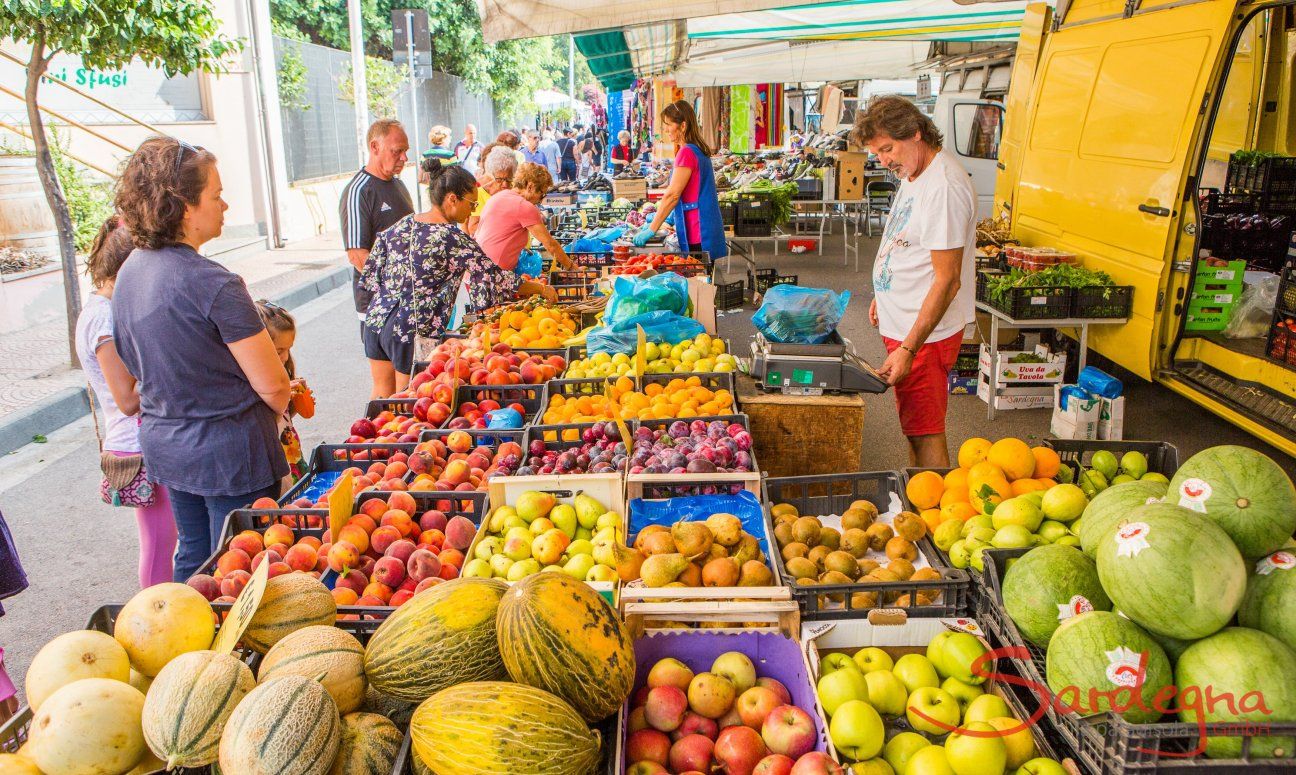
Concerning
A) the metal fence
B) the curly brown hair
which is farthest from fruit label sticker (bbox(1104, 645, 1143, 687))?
the metal fence

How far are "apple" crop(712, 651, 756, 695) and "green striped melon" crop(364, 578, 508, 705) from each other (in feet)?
1.84

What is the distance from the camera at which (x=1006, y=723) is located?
1839 mm

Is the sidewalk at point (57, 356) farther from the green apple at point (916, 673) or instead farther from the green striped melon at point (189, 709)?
the green apple at point (916, 673)

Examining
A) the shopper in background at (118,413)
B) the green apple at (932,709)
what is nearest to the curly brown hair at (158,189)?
the shopper in background at (118,413)

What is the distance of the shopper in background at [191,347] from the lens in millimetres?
2682

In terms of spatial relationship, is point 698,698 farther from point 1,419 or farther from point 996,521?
point 1,419

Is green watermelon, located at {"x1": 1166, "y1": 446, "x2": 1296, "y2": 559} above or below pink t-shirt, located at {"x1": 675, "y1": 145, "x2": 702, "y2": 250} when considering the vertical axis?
below

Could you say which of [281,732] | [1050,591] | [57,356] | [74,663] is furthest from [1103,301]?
[57,356]

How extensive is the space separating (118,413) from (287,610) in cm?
206

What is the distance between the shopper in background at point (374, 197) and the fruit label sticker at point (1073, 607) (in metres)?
4.47

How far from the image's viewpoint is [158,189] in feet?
8.70

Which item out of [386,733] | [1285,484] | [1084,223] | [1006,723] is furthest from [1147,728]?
[1084,223]

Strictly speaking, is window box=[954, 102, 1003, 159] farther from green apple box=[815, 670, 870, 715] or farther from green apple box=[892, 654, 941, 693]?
green apple box=[815, 670, 870, 715]

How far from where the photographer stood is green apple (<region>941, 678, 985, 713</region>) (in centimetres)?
204
